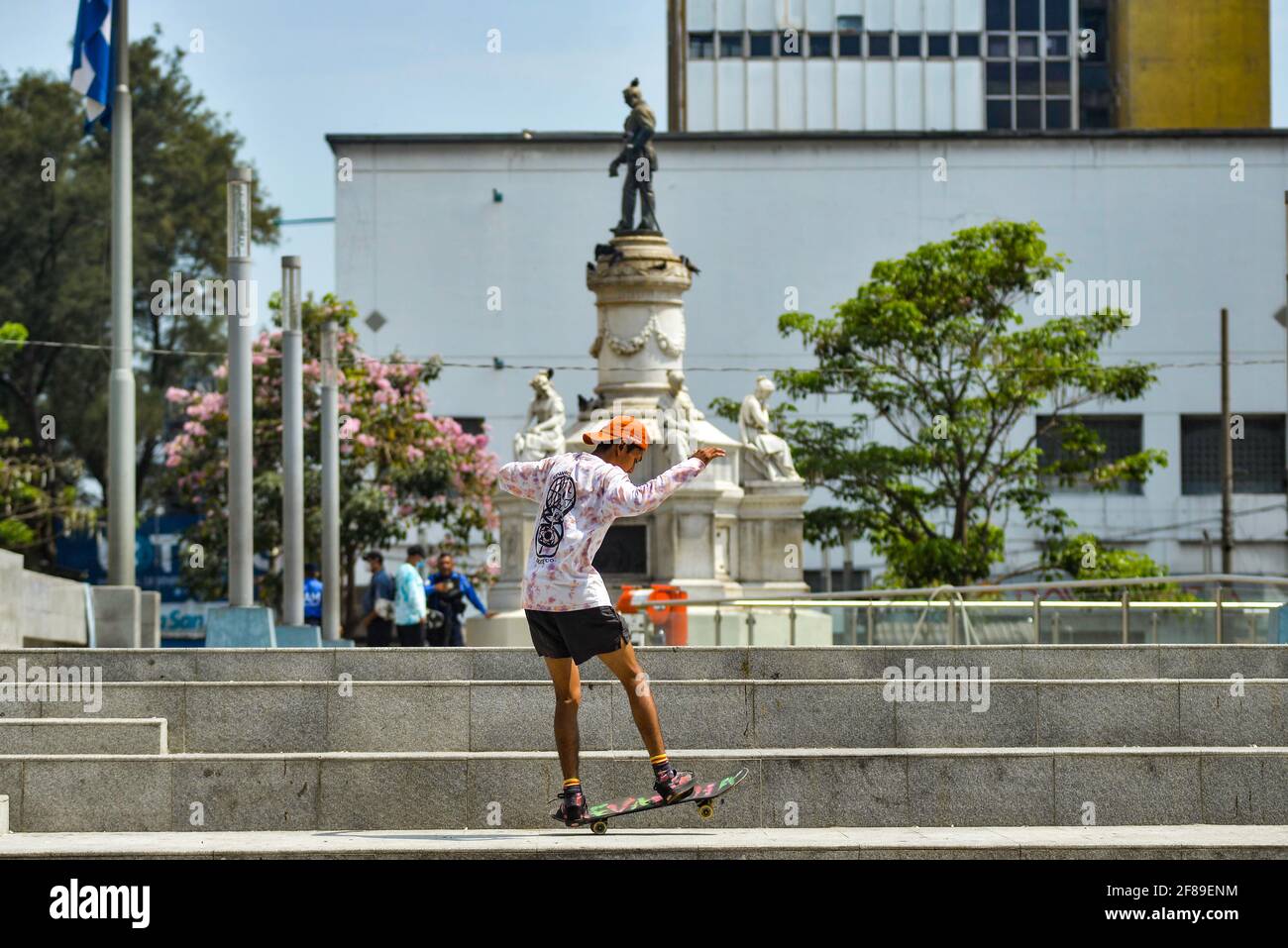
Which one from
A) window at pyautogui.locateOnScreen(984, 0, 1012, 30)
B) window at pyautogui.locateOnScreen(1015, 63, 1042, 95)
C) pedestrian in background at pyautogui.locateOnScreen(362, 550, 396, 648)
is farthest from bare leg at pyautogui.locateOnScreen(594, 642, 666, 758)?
window at pyautogui.locateOnScreen(1015, 63, 1042, 95)

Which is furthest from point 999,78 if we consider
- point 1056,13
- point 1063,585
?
point 1063,585

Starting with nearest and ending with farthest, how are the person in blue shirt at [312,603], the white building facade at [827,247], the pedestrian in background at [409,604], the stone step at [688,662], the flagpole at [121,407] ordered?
the stone step at [688,662] < the flagpole at [121,407] < the pedestrian in background at [409,604] < the person in blue shirt at [312,603] < the white building facade at [827,247]

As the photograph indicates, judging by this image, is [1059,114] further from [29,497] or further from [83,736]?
[83,736]

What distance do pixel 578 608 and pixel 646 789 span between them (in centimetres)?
143

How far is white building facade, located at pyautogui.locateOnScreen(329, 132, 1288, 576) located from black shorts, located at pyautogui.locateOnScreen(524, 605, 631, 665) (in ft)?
171

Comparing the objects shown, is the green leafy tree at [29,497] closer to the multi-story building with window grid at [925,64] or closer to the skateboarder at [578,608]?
the multi-story building with window grid at [925,64]

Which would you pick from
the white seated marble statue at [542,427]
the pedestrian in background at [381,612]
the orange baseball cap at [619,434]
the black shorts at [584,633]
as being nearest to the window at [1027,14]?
the white seated marble statue at [542,427]

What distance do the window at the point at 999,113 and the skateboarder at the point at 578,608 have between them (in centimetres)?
6398

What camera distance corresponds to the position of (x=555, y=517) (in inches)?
420

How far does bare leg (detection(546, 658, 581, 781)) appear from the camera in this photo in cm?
1061

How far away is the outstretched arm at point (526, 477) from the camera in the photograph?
10.9 m
